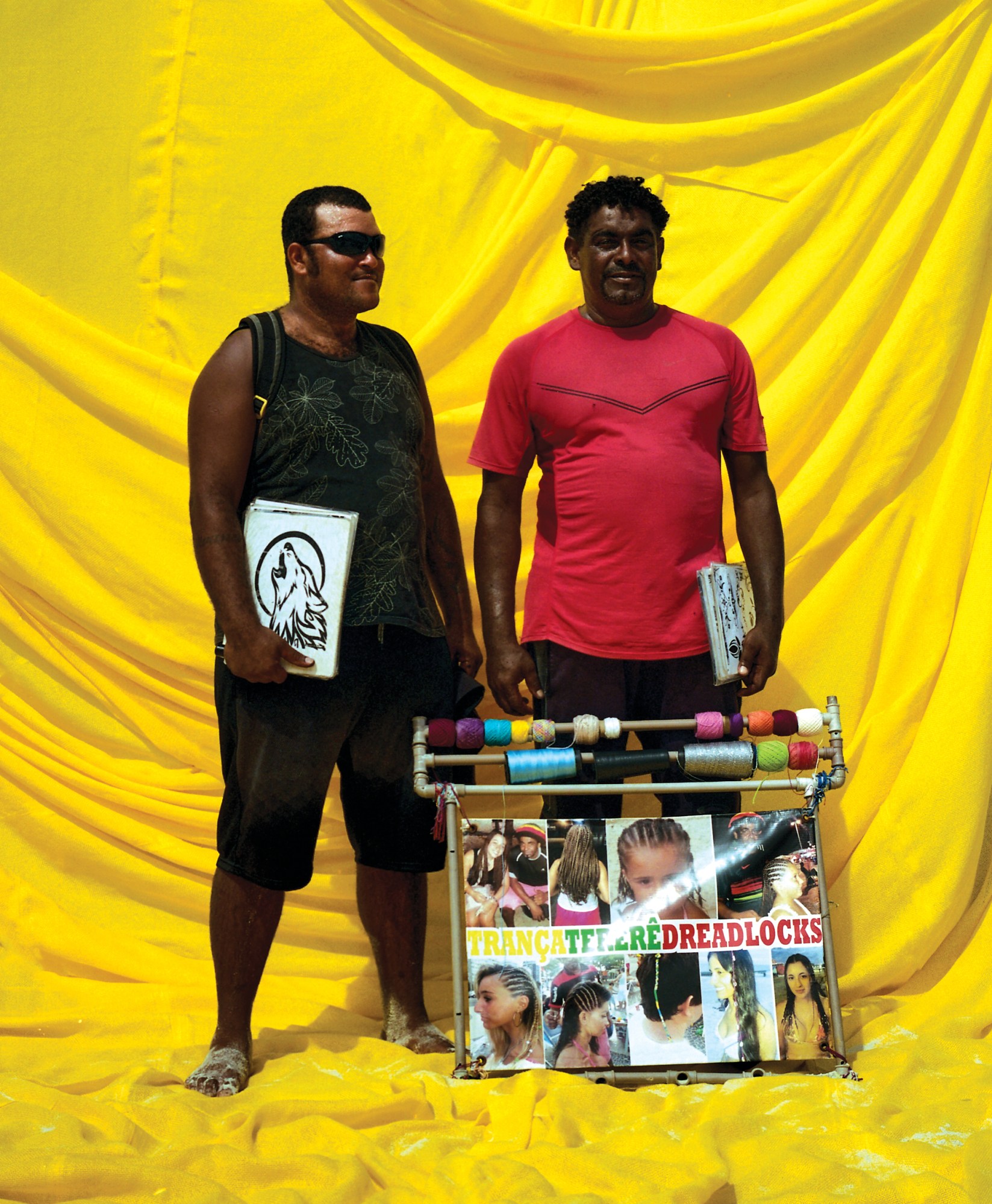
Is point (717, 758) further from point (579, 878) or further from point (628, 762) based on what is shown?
point (579, 878)

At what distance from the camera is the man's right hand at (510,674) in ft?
9.15

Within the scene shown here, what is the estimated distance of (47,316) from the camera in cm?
349

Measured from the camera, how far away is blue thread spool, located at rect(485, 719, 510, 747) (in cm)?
270

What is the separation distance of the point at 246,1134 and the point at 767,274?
95.0 inches

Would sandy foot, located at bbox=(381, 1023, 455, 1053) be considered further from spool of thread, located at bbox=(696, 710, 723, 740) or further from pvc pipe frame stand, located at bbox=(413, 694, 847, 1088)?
spool of thread, located at bbox=(696, 710, 723, 740)

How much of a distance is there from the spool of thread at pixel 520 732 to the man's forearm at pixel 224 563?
57 centimetres

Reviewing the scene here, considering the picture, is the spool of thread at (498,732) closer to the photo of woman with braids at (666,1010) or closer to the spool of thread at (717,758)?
the spool of thread at (717,758)

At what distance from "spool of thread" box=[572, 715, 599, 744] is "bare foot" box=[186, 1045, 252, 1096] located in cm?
94

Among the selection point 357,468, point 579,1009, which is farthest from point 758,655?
point 357,468

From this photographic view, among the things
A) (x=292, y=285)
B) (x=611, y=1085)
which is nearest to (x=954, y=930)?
(x=611, y=1085)

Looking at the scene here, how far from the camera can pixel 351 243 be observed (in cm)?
277

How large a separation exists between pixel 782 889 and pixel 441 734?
766 millimetres

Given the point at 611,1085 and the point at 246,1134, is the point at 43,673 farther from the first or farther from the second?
the point at 611,1085

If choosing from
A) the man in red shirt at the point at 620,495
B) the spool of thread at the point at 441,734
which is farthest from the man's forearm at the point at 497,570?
the spool of thread at the point at 441,734
